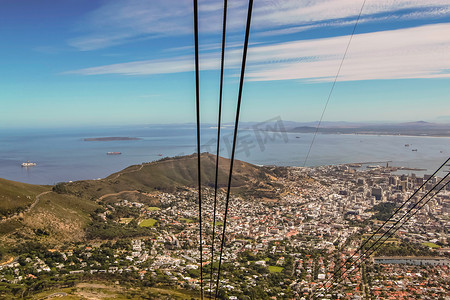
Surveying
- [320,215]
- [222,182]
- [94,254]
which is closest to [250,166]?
[222,182]

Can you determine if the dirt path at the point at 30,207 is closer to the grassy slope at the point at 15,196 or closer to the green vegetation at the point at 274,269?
the grassy slope at the point at 15,196

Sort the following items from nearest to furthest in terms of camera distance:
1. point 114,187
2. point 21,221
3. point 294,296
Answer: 1. point 294,296
2. point 21,221
3. point 114,187

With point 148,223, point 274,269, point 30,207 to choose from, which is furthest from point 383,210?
point 30,207

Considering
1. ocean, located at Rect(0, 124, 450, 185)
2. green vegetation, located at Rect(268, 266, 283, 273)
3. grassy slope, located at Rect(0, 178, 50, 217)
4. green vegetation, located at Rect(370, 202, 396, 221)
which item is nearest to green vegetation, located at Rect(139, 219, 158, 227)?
grassy slope, located at Rect(0, 178, 50, 217)

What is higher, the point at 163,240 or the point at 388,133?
the point at 388,133

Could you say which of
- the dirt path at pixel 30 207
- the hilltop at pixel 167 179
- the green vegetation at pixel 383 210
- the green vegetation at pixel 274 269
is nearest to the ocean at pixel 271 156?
the hilltop at pixel 167 179

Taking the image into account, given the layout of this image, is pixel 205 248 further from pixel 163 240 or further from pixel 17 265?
pixel 17 265

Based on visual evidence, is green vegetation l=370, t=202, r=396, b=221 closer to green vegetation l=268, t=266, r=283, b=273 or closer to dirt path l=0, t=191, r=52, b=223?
green vegetation l=268, t=266, r=283, b=273

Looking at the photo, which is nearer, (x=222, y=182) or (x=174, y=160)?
(x=222, y=182)
